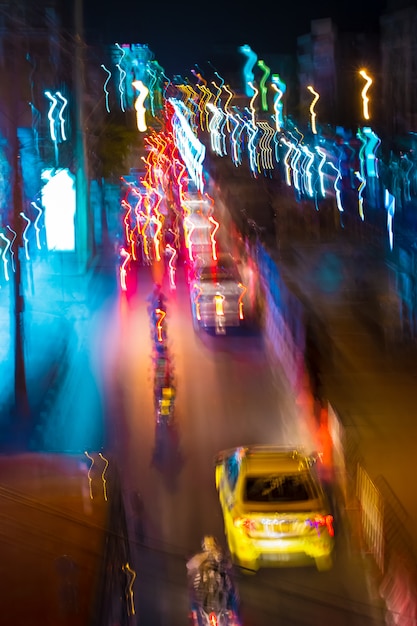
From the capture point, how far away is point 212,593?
6535 mm

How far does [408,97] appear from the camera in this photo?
1032 inches

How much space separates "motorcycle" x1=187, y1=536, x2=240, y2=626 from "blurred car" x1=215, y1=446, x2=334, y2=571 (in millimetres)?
1261

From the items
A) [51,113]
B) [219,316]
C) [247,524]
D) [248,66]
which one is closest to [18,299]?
[247,524]

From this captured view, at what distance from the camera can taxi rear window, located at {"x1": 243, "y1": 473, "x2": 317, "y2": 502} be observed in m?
8.23

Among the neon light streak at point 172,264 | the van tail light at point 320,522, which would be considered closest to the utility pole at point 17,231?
the van tail light at point 320,522

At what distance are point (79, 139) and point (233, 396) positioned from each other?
13058 mm

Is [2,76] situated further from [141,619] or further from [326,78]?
[326,78]

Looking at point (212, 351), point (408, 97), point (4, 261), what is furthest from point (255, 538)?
point (408, 97)

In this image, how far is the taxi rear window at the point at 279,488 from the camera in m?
8.23

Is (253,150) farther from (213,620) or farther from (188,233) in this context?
(213,620)

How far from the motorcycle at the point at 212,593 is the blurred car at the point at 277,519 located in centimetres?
126

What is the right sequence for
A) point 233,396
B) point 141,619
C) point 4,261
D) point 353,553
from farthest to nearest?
point 4,261 → point 233,396 → point 353,553 → point 141,619

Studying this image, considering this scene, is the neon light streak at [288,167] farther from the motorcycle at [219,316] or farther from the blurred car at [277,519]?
the blurred car at [277,519]

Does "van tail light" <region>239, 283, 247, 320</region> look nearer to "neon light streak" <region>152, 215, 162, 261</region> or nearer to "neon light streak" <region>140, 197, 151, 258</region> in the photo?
"neon light streak" <region>152, 215, 162, 261</region>
